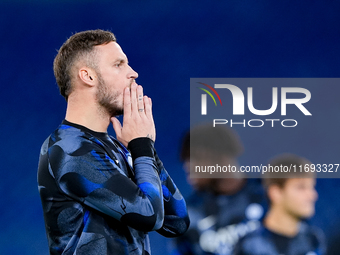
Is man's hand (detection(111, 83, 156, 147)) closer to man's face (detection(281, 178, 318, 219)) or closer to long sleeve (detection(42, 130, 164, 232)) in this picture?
long sleeve (detection(42, 130, 164, 232))

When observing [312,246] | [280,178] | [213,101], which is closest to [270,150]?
[280,178]

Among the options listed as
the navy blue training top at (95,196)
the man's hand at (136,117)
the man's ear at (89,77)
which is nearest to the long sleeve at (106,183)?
the navy blue training top at (95,196)

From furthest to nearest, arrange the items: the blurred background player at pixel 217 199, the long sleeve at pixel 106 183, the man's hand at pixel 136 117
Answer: the blurred background player at pixel 217 199, the man's hand at pixel 136 117, the long sleeve at pixel 106 183

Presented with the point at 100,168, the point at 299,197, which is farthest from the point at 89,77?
the point at 299,197

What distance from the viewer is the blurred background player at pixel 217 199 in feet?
12.5

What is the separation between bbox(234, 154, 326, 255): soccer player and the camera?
3.85m

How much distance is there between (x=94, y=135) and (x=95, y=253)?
0.37m

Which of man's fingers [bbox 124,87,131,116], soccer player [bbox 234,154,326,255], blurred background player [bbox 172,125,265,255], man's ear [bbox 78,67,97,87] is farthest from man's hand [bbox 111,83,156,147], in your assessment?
soccer player [bbox 234,154,326,255]

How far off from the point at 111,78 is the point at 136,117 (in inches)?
6.0

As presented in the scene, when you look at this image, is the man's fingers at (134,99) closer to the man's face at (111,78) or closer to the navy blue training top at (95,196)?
the man's face at (111,78)

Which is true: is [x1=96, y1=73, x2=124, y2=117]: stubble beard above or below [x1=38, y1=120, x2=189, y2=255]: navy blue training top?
above

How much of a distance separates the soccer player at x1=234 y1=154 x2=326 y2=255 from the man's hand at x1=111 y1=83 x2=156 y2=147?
283 centimetres

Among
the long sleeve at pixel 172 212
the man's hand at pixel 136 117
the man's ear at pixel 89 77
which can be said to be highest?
the man's ear at pixel 89 77

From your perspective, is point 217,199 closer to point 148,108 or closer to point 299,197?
point 299,197
